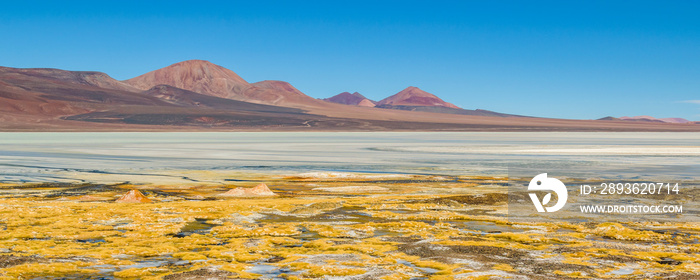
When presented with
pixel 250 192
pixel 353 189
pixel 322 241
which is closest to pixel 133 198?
pixel 250 192

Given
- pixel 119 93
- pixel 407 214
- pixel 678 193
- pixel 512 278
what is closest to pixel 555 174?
pixel 678 193

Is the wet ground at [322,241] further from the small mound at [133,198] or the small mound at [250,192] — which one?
the small mound at [250,192]

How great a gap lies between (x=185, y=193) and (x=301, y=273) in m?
9.21

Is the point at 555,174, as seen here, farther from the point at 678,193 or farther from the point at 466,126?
the point at 466,126

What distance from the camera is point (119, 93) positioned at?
197 metres

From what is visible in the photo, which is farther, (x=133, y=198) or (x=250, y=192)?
(x=250, y=192)

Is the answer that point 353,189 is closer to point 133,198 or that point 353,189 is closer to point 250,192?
point 250,192

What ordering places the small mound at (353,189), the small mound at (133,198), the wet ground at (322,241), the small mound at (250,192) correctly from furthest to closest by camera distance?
the small mound at (353,189) → the small mound at (250,192) → the small mound at (133,198) → the wet ground at (322,241)

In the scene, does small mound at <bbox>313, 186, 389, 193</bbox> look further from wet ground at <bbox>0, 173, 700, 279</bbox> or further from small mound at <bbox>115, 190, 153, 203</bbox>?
small mound at <bbox>115, 190, 153, 203</bbox>

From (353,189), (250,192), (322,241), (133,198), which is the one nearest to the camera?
(322,241)

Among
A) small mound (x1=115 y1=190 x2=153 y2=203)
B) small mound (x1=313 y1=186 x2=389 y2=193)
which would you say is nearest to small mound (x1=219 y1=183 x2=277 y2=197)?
small mound (x1=313 y1=186 x2=389 y2=193)

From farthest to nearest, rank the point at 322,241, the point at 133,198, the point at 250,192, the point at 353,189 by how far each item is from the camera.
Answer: the point at 353,189
the point at 250,192
the point at 133,198
the point at 322,241

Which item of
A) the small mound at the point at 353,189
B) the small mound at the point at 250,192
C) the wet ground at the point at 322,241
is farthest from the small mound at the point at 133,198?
the small mound at the point at 353,189

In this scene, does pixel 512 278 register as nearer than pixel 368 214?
Yes
